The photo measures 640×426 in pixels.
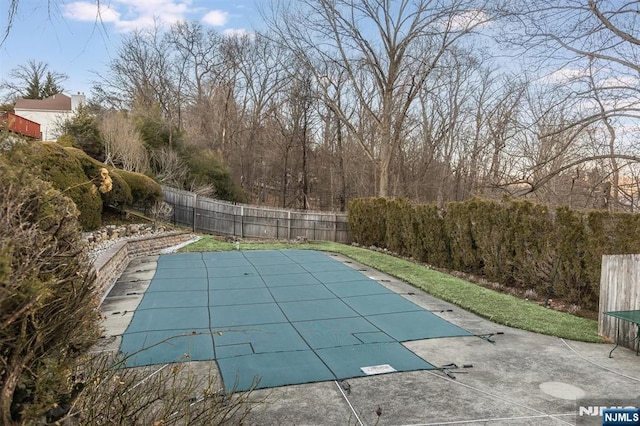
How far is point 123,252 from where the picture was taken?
9578mm

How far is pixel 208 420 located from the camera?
6.45 ft

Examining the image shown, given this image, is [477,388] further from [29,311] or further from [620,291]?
[29,311]

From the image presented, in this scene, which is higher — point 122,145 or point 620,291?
point 122,145

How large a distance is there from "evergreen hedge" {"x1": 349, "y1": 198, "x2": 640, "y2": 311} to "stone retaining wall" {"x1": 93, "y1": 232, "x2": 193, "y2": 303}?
7537mm

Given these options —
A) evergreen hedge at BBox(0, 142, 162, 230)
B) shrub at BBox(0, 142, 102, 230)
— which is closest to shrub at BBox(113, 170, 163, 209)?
evergreen hedge at BBox(0, 142, 162, 230)

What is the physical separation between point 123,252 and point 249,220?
8.04m

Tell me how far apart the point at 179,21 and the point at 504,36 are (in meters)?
23.7

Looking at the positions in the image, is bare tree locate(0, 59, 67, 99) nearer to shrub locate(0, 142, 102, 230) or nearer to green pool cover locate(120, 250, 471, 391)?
shrub locate(0, 142, 102, 230)

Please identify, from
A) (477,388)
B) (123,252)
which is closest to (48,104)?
(123,252)

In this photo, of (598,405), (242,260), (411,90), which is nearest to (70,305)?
(598,405)

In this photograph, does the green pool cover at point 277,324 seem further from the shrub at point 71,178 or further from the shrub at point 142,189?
the shrub at point 142,189

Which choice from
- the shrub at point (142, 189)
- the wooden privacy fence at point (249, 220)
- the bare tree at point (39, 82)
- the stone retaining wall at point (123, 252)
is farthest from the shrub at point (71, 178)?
the bare tree at point (39, 82)

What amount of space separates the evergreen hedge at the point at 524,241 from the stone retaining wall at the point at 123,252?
297 inches

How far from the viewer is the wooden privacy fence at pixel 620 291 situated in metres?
5.04
